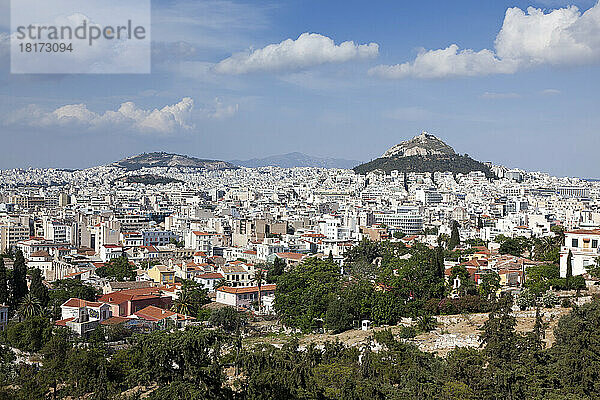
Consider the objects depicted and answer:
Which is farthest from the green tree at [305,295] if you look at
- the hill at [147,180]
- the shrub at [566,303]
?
the hill at [147,180]

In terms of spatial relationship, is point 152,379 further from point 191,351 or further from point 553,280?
point 553,280

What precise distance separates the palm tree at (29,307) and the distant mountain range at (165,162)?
10822cm

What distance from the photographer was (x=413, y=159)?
81812mm

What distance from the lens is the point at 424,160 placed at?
266 feet

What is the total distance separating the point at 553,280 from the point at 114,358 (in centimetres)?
1038

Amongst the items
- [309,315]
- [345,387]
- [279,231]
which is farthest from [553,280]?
[279,231]

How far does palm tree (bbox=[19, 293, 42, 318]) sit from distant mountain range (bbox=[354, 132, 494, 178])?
63.7 m

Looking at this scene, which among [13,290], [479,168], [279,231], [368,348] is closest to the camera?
[368,348]

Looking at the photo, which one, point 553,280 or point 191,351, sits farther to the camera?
point 553,280

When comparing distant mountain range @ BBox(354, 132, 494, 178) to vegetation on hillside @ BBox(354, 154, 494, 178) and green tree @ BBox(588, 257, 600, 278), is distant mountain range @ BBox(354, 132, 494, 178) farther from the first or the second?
green tree @ BBox(588, 257, 600, 278)

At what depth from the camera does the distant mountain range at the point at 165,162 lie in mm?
126562

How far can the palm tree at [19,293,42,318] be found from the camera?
16.6m

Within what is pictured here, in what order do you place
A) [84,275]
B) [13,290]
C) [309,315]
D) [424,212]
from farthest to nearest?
[424,212], [84,275], [13,290], [309,315]

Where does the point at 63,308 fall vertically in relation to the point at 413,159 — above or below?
below
